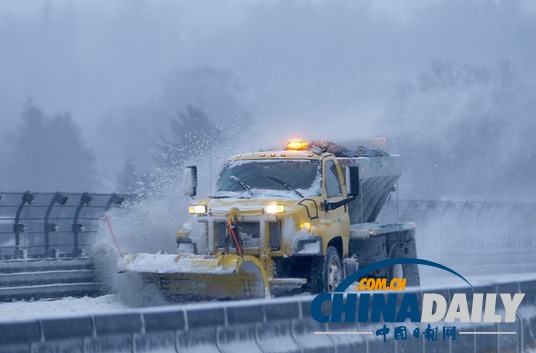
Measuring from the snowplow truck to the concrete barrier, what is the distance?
5348 millimetres

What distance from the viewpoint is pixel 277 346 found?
861 cm

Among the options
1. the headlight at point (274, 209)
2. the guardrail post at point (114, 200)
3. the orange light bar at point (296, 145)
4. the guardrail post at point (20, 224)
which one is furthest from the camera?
the guardrail post at point (114, 200)

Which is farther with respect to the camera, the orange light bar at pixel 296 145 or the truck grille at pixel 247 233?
the orange light bar at pixel 296 145

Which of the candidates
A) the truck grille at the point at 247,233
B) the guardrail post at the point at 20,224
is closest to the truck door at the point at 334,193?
the truck grille at the point at 247,233

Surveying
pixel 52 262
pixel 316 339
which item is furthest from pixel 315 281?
pixel 316 339

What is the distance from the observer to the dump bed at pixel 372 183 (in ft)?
62.6

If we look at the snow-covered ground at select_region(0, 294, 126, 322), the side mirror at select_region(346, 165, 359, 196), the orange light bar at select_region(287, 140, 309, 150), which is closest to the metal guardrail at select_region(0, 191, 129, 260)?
the snow-covered ground at select_region(0, 294, 126, 322)

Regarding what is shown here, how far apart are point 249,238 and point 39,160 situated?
82.3 m

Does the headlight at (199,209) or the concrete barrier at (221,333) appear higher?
the headlight at (199,209)

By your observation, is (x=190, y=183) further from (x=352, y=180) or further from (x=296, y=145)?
(x=352, y=180)

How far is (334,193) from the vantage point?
18.0 meters

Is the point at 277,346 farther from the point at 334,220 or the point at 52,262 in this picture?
the point at 52,262

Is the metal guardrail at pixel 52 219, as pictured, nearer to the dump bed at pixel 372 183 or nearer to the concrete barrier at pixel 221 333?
the dump bed at pixel 372 183

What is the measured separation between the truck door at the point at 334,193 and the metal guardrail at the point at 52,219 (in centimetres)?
615
